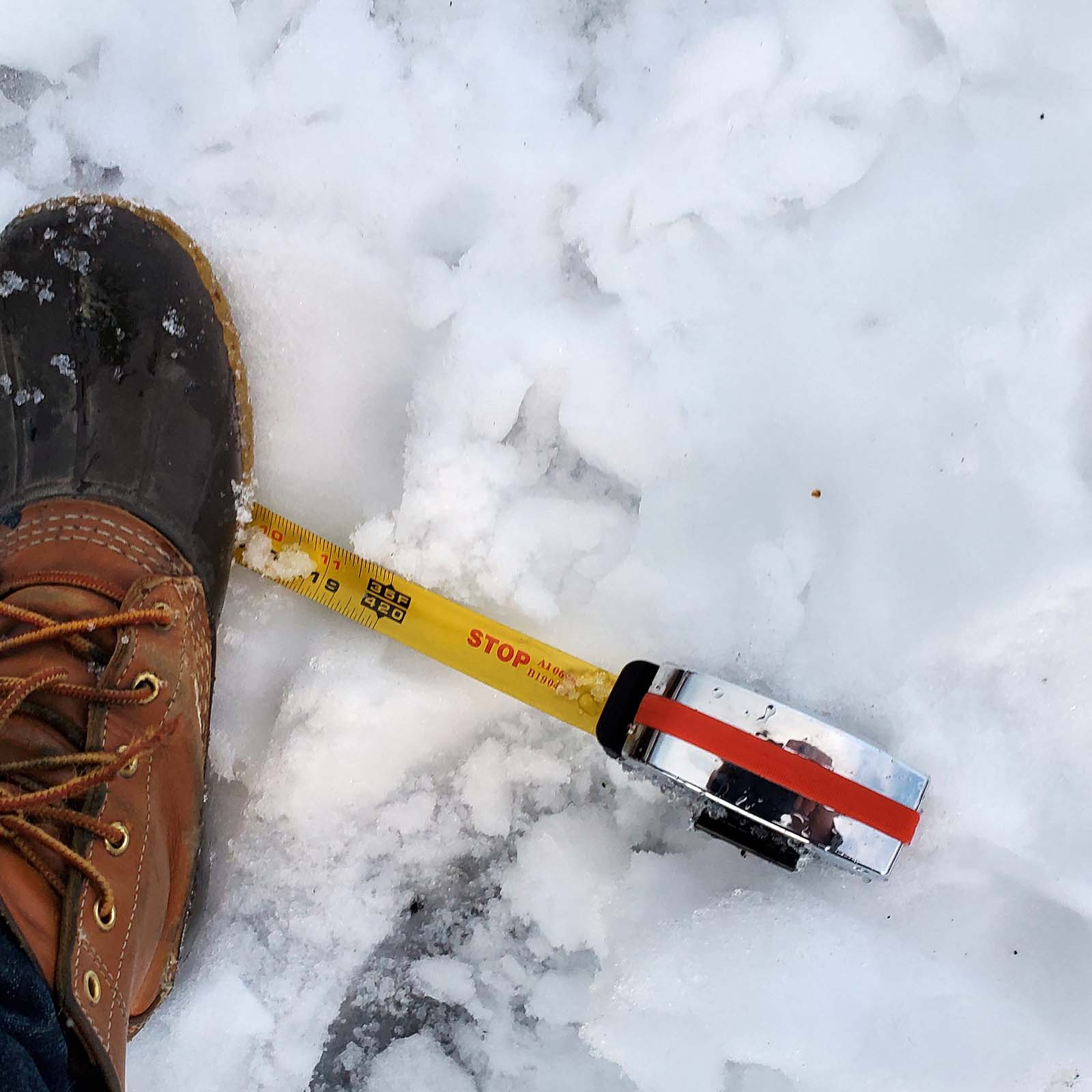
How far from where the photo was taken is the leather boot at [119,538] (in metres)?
1.03

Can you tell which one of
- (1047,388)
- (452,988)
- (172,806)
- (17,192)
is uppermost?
(1047,388)

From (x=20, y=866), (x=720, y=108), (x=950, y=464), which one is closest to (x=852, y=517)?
(x=950, y=464)

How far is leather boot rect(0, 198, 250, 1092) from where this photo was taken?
1.03 meters

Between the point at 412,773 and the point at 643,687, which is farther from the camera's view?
the point at 412,773

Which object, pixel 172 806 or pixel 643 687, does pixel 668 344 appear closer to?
pixel 643 687

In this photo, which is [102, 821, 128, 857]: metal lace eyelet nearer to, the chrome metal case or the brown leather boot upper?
the brown leather boot upper

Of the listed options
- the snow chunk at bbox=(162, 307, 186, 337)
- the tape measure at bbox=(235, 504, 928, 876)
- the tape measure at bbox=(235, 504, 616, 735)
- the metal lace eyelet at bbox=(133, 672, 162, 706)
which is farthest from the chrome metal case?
the snow chunk at bbox=(162, 307, 186, 337)

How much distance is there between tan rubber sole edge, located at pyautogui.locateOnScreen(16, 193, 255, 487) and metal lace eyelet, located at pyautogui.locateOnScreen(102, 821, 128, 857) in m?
0.46

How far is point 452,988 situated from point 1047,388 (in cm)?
108

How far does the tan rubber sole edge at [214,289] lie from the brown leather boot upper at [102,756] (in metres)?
0.18

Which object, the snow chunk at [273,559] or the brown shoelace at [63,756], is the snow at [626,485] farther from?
the brown shoelace at [63,756]

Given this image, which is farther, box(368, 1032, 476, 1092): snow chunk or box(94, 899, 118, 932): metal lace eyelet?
box(368, 1032, 476, 1092): snow chunk

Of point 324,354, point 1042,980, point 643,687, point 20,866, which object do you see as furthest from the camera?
point 324,354

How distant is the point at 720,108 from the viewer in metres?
1.24
